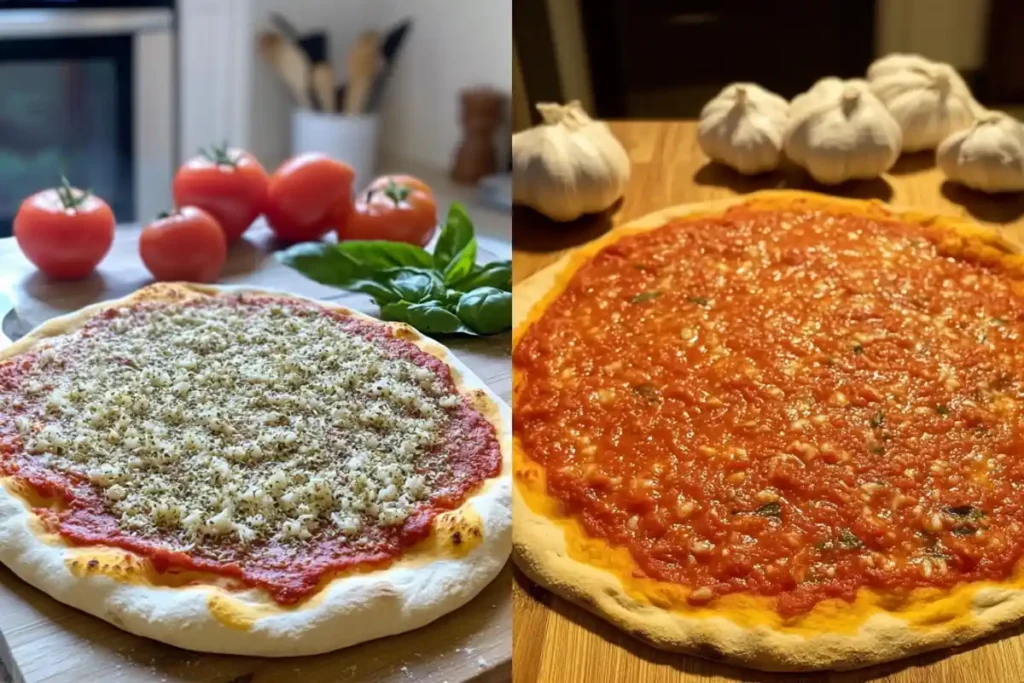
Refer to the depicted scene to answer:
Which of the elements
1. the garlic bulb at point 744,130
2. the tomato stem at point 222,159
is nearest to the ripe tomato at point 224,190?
the tomato stem at point 222,159

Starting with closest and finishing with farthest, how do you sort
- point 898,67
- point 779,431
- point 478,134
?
1. point 779,431
2. point 898,67
3. point 478,134

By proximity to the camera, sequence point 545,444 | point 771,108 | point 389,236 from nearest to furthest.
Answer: point 545,444 < point 389,236 < point 771,108

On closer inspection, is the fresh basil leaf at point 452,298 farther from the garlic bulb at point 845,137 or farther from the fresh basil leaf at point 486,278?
the garlic bulb at point 845,137

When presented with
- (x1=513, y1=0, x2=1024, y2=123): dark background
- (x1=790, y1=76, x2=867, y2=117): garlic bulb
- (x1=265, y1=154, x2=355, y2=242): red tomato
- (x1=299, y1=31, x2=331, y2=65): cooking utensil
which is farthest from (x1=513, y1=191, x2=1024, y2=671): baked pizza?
(x1=299, y1=31, x2=331, y2=65): cooking utensil

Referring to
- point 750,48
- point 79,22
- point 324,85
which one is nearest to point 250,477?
point 750,48

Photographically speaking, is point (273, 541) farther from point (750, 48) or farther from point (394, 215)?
point (750, 48)

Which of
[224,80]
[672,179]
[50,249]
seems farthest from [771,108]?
[224,80]

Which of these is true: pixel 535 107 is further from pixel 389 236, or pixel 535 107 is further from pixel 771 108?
pixel 771 108

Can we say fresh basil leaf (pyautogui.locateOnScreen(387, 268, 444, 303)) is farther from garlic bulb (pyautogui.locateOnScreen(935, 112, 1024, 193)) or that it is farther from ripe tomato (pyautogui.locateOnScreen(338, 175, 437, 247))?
garlic bulb (pyautogui.locateOnScreen(935, 112, 1024, 193))
